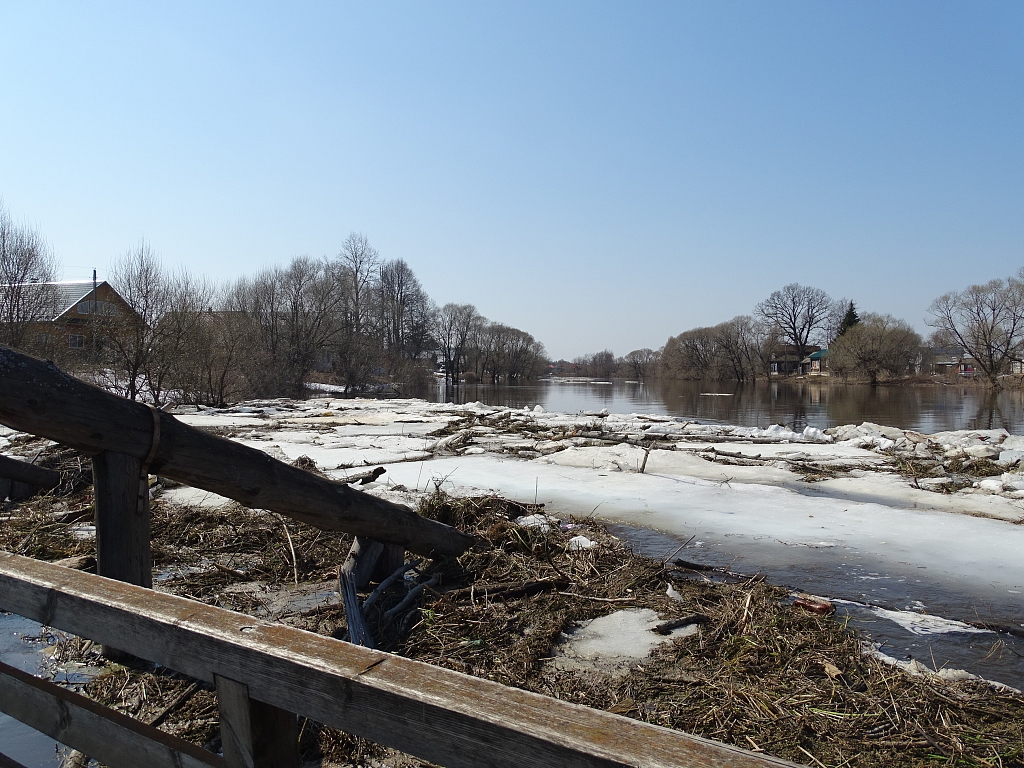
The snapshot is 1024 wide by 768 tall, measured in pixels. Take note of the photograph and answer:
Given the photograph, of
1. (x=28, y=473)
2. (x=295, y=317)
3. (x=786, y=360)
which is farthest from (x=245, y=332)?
(x=786, y=360)

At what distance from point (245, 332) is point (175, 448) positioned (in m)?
35.3

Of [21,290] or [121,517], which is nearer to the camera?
[121,517]

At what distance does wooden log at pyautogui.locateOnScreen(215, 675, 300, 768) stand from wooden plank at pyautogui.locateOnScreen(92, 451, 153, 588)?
2.08 meters

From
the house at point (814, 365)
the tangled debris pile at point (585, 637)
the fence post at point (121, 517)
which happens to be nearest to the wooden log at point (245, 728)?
the tangled debris pile at point (585, 637)

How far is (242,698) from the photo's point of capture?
1523 millimetres

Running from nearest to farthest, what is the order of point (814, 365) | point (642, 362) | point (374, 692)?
point (374, 692) → point (814, 365) → point (642, 362)

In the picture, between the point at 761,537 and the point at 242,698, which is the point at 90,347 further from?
the point at 242,698

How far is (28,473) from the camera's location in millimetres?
6965

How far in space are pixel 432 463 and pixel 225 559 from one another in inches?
223

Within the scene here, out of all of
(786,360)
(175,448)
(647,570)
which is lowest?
(647,570)

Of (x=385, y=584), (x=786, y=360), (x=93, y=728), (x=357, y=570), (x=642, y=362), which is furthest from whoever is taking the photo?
(x=642, y=362)

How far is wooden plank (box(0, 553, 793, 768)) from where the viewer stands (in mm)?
1119

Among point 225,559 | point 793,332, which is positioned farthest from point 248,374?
point 793,332

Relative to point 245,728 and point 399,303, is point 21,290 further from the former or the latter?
point 399,303
